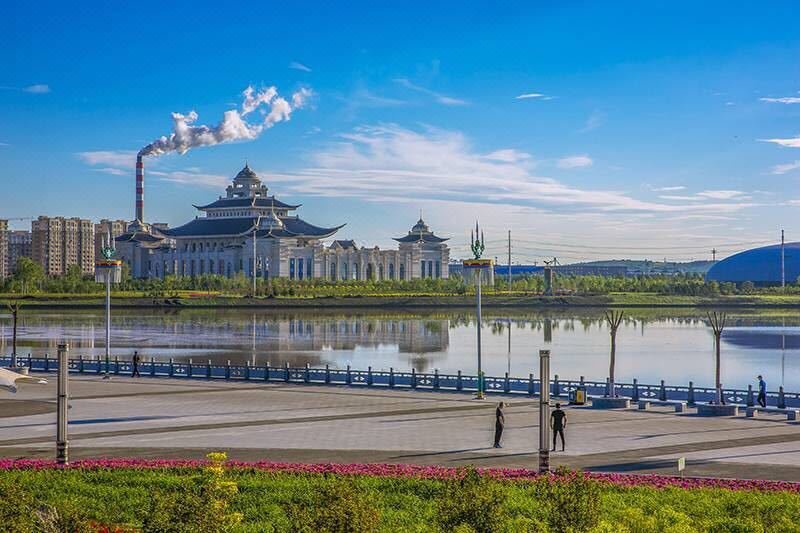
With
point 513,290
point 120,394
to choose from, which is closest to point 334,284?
point 513,290

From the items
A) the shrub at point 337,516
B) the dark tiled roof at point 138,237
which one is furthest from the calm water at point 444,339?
the dark tiled roof at point 138,237

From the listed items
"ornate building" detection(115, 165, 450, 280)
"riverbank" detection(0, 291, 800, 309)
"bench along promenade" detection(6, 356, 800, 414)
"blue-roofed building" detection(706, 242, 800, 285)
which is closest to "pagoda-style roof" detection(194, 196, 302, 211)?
"ornate building" detection(115, 165, 450, 280)

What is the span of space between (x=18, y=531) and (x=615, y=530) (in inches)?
248

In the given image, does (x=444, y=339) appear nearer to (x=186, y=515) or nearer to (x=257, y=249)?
(x=186, y=515)

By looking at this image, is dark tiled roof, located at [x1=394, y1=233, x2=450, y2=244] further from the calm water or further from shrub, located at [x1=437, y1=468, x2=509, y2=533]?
shrub, located at [x1=437, y1=468, x2=509, y2=533]

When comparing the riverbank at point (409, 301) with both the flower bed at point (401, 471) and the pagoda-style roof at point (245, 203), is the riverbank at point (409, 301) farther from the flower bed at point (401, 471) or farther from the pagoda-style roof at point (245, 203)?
the flower bed at point (401, 471)

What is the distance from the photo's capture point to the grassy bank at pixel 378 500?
11.2m

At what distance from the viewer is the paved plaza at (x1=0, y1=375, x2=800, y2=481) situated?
19.7m

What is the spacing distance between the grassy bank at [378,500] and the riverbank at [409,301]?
92252 mm

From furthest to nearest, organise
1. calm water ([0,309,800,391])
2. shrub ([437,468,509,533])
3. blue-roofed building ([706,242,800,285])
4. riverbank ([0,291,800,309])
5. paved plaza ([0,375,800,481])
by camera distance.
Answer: blue-roofed building ([706,242,800,285]), riverbank ([0,291,800,309]), calm water ([0,309,800,391]), paved plaza ([0,375,800,481]), shrub ([437,468,509,533])

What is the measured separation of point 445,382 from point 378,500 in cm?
1708

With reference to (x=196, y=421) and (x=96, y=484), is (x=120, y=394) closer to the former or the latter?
(x=196, y=421)

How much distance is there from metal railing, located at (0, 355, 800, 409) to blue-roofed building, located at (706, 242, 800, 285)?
14153cm

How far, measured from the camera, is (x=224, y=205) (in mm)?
152125
